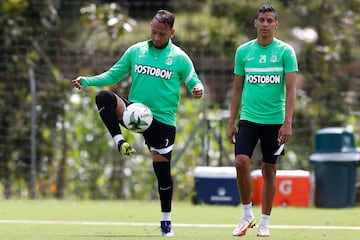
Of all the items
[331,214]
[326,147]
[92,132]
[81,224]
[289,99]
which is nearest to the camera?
[289,99]

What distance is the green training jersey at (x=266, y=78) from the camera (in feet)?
28.8

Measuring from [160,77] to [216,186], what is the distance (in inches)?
221

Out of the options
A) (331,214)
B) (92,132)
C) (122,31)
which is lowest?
(331,214)

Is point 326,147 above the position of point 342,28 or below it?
below

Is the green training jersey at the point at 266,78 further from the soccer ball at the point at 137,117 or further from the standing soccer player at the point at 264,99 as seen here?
the soccer ball at the point at 137,117

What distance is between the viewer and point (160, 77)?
8719 millimetres

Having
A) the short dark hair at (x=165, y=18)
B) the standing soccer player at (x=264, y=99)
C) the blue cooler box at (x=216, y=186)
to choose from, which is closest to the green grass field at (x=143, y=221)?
the blue cooler box at (x=216, y=186)

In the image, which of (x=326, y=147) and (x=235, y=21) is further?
(x=235, y=21)

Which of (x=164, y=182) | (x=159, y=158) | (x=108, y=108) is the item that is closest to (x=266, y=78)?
(x=159, y=158)

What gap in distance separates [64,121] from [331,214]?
189 inches

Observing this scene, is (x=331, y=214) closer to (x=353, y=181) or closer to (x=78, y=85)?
(x=353, y=181)

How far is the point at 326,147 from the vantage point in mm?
14203

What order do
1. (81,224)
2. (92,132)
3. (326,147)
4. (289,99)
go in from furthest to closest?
(92,132) → (326,147) → (81,224) → (289,99)

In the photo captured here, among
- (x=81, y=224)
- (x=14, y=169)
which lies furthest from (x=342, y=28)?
(x=81, y=224)
